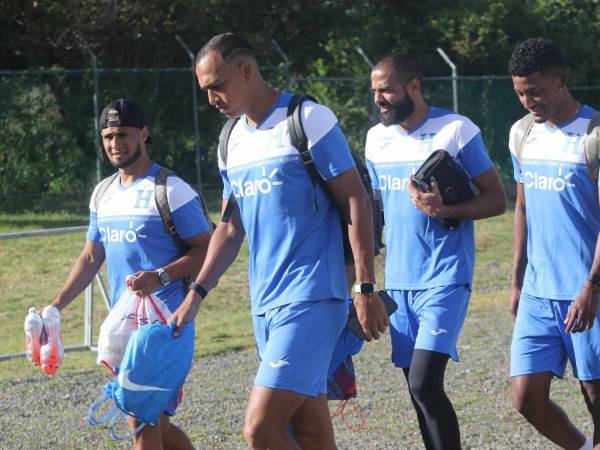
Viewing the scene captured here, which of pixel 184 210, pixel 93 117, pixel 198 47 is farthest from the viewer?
pixel 198 47

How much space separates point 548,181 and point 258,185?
1.54 metres

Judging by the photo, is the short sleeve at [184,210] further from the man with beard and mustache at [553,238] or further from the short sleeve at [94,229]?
the man with beard and mustache at [553,238]

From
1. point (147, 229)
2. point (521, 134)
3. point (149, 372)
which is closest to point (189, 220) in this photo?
point (147, 229)

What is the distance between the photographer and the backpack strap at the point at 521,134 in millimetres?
6066

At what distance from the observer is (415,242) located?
6.29m

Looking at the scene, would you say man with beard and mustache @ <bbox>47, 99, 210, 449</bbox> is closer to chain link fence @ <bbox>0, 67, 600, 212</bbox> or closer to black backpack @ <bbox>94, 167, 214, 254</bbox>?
black backpack @ <bbox>94, 167, 214, 254</bbox>

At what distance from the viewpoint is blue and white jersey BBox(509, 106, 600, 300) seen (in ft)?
18.9

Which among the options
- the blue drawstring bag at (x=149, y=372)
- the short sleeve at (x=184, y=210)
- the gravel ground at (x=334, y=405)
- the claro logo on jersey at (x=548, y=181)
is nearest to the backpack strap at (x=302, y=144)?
the blue drawstring bag at (x=149, y=372)

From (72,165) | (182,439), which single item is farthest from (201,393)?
(72,165)

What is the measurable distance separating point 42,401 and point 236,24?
48.6ft

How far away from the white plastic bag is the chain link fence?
11692mm

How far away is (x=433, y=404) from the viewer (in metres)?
5.98

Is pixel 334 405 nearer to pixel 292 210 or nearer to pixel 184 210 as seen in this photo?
pixel 184 210

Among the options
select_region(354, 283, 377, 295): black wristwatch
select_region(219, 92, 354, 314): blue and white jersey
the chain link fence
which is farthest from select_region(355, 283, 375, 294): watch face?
the chain link fence
